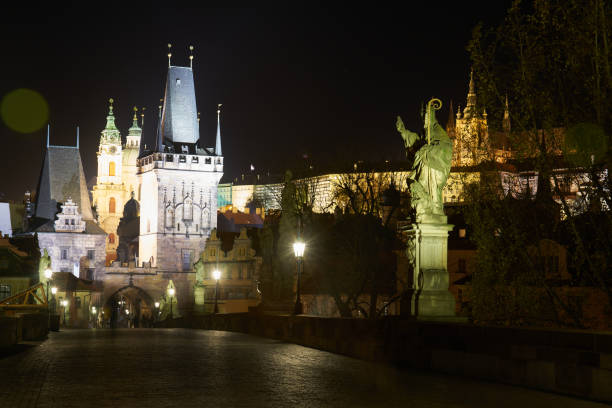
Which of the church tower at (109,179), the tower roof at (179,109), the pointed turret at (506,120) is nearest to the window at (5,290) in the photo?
the tower roof at (179,109)

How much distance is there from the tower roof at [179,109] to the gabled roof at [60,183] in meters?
10.5

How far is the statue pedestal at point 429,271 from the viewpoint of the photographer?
18375mm

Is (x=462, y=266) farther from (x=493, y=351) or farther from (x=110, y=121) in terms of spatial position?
(x=110, y=121)

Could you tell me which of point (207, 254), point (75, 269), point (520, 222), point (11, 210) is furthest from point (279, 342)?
point (11, 210)

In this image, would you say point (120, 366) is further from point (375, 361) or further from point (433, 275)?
point (433, 275)

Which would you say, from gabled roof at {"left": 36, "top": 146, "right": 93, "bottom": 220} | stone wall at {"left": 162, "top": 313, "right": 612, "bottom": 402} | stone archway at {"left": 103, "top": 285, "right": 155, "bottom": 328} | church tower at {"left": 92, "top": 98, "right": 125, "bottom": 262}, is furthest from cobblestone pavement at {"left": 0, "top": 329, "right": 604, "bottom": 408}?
church tower at {"left": 92, "top": 98, "right": 125, "bottom": 262}

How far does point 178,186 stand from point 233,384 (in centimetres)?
9779

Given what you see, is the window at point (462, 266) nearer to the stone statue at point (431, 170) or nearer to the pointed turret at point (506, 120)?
the pointed turret at point (506, 120)

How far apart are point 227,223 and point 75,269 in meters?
30.5

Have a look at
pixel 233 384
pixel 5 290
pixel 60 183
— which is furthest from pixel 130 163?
pixel 233 384

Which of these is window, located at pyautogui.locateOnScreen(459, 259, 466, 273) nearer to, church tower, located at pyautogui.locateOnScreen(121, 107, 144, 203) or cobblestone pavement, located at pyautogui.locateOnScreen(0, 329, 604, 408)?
cobblestone pavement, located at pyautogui.locateOnScreen(0, 329, 604, 408)

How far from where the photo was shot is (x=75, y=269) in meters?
103

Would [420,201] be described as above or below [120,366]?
above

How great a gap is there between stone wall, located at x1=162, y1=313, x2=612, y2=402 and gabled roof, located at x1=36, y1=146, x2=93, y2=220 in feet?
303
